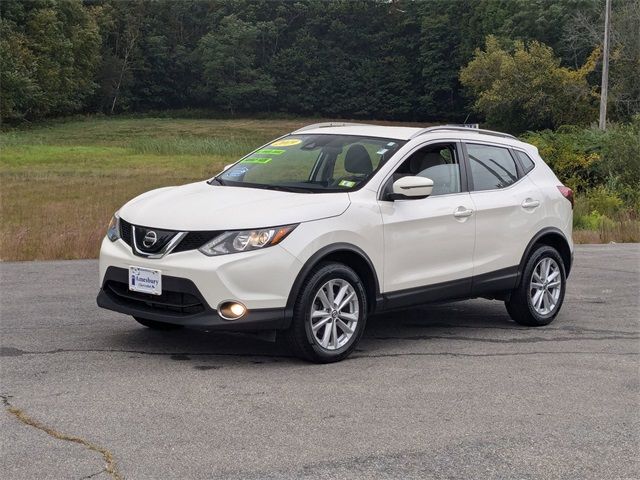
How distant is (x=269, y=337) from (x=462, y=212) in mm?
2110

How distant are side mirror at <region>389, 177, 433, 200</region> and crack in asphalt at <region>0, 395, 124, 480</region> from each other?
318 cm

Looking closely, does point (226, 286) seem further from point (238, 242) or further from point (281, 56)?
point (281, 56)

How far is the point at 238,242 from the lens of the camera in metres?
6.52

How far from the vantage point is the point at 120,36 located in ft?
342

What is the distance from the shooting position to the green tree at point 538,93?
70188 millimetres

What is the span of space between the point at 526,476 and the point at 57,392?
2.93 metres

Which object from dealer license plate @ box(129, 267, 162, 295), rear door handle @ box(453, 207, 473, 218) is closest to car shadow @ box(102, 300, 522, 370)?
dealer license plate @ box(129, 267, 162, 295)

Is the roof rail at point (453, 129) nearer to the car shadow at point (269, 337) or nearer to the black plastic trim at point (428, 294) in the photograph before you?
the black plastic trim at point (428, 294)

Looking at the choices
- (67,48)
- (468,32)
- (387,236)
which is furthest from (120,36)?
(387,236)

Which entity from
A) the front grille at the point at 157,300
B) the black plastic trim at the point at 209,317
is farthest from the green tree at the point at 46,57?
the black plastic trim at the point at 209,317

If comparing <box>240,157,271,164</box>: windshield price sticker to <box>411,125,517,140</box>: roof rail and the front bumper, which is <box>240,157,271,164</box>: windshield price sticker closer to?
<box>411,125,517,140</box>: roof rail

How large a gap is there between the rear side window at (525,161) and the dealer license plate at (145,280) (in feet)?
12.6

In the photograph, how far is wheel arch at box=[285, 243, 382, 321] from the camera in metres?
6.61

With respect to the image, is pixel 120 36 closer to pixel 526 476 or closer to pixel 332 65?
pixel 332 65
